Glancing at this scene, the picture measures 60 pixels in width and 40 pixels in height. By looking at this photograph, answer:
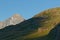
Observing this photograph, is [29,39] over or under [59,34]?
over

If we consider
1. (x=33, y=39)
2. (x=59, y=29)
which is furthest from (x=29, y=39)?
(x=59, y=29)

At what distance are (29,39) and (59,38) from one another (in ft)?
296

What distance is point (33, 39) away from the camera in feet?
651

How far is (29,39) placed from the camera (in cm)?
19962

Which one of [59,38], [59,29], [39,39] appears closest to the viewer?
[59,38]

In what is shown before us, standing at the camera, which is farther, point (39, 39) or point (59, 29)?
point (39, 39)

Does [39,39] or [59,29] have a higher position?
[39,39]

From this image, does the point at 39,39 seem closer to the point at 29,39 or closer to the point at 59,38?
the point at 29,39

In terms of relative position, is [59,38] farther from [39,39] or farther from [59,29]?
[39,39]

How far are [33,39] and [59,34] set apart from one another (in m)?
85.3

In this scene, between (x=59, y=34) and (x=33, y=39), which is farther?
(x=33, y=39)

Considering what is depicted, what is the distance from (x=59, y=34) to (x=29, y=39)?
3427 inches

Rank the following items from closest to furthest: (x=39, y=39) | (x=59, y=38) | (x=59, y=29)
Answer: (x=59, y=38), (x=59, y=29), (x=39, y=39)

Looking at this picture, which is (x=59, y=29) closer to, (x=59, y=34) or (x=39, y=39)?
(x=59, y=34)
